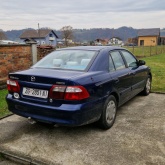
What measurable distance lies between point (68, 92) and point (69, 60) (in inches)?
43.2

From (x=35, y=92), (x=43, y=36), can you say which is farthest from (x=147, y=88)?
(x=43, y=36)

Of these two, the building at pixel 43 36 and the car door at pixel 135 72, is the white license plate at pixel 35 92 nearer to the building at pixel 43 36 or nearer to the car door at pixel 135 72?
the car door at pixel 135 72

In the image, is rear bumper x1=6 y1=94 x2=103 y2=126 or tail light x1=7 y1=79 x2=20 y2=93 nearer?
rear bumper x1=6 y1=94 x2=103 y2=126

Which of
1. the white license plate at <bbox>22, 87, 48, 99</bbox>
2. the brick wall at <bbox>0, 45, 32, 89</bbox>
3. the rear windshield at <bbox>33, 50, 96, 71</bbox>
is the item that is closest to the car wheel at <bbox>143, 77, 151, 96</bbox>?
the rear windshield at <bbox>33, 50, 96, 71</bbox>

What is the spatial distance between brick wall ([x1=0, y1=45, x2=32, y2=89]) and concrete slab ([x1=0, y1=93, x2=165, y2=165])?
302 centimetres

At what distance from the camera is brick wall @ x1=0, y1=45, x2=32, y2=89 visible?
24.0 feet

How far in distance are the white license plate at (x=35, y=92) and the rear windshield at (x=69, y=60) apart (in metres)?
0.67

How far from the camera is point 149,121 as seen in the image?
4551 millimetres

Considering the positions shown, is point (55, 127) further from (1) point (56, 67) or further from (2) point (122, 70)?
(2) point (122, 70)

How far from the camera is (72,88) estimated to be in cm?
332

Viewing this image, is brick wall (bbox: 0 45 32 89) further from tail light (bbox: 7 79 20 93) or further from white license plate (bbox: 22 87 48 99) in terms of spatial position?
white license plate (bbox: 22 87 48 99)

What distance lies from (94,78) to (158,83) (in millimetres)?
5339

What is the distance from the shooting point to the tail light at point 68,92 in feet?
10.9

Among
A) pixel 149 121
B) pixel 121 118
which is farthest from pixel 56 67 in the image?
pixel 149 121
